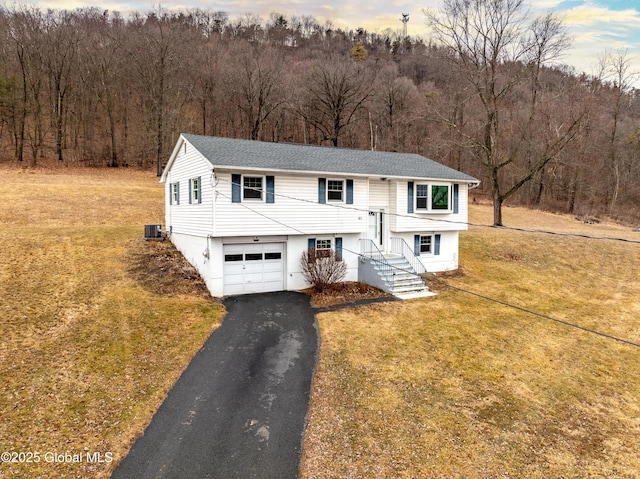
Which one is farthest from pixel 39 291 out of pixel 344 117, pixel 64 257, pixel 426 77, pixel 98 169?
pixel 426 77

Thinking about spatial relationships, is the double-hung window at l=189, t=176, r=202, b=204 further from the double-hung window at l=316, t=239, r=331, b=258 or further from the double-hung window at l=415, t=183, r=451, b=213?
the double-hung window at l=415, t=183, r=451, b=213

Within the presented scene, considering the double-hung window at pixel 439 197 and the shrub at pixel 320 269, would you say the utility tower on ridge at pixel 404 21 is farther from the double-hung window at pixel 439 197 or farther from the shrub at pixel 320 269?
the shrub at pixel 320 269

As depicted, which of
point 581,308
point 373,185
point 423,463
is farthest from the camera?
point 373,185

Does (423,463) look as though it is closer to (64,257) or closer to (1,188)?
(64,257)

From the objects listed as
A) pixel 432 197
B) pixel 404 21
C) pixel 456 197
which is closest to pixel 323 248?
pixel 432 197

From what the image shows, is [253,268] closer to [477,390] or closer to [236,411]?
[236,411]
